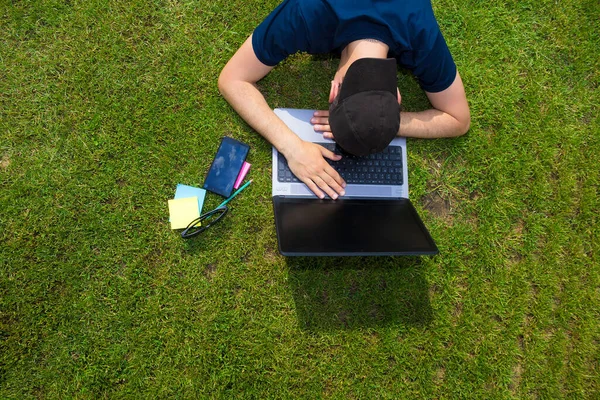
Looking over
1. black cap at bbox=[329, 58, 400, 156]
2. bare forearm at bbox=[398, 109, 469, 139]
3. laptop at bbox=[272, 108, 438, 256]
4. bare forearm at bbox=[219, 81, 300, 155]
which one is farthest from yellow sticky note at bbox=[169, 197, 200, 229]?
bare forearm at bbox=[398, 109, 469, 139]

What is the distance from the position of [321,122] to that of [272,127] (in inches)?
13.8

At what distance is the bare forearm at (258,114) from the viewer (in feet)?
8.00

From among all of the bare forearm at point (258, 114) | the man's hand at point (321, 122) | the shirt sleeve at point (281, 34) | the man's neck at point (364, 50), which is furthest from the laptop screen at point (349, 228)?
the shirt sleeve at point (281, 34)

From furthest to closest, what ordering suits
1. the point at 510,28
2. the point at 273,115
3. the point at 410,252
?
1. the point at 510,28
2. the point at 273,115
3. the point at 410,252

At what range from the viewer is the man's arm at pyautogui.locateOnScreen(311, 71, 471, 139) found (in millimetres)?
2582

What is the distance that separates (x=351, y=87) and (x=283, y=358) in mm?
1815

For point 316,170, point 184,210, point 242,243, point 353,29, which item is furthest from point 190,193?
point 353,29

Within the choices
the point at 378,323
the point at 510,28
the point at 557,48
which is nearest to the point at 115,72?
the point at 378,323

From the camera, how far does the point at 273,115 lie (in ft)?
8.15

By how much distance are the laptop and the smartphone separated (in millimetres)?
298

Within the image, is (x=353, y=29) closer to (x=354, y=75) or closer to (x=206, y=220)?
(x=354, y=75)

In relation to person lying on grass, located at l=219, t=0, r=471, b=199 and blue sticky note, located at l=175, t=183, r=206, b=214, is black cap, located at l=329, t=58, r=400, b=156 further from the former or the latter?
blue sticky note, located at l=175, t=183, r=206, b=214

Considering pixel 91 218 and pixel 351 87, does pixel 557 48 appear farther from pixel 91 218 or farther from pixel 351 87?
pixel 91 218

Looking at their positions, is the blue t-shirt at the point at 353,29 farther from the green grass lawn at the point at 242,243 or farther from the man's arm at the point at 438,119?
the green grass lawn at the point at 242,243
